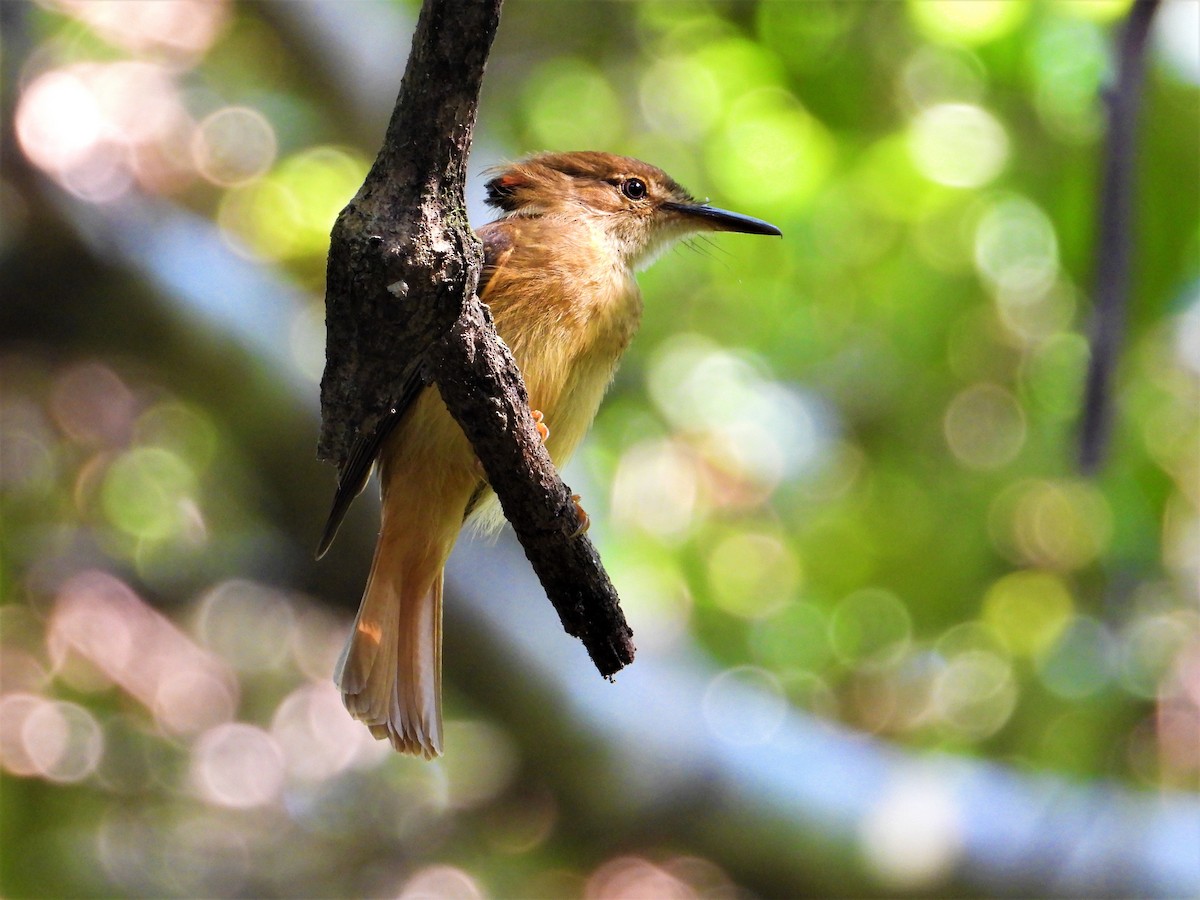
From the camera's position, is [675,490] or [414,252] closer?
[414,252]

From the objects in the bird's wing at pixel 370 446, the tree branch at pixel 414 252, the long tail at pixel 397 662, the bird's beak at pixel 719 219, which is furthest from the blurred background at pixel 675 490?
the tree branch at pixel 414 252

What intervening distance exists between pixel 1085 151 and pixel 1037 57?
797 millimetres

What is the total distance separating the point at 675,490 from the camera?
6383 mm

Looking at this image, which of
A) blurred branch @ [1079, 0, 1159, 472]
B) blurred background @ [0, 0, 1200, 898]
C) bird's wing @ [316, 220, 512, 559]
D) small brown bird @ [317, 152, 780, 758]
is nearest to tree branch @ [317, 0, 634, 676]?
bird's wing @ [316, 220, 512, 559]

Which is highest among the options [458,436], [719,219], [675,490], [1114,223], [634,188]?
[675,490]

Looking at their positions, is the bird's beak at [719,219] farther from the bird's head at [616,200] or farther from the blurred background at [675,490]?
the blurred background at [675,490]

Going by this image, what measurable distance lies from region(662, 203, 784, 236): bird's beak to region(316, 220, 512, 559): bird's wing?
0.84 m

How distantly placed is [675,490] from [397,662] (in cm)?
322

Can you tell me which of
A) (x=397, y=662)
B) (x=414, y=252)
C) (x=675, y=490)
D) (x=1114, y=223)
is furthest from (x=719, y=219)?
(x=675, y=490)

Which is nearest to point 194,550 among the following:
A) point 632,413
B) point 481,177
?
point 632,413

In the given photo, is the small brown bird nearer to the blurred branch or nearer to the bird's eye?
the bird's eye

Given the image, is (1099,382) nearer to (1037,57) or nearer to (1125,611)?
(1037,57)

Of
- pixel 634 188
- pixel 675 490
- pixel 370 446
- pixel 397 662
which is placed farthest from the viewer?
pixel 675 490

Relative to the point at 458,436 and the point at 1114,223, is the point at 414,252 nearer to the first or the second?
the point at 458,436
